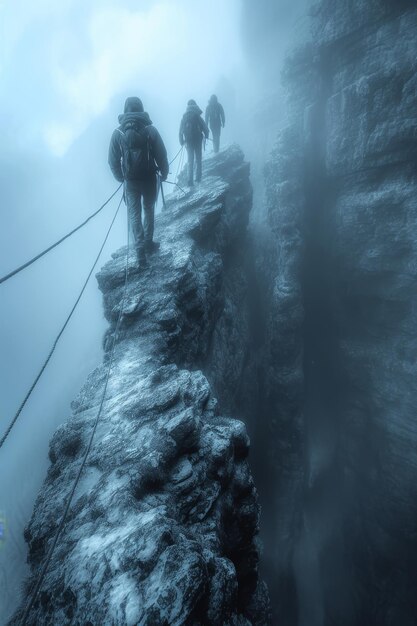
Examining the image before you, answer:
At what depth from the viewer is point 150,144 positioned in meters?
7.25

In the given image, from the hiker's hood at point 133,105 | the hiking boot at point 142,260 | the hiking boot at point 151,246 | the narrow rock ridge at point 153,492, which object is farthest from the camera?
the hiking boot at point 151,246

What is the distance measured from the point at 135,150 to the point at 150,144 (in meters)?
0.44

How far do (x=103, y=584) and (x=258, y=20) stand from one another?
41004 millimetres

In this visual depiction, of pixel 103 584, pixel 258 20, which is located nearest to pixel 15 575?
pixel 103 584

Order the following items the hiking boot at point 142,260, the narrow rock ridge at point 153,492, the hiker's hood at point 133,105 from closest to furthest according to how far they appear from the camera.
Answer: the narrow rock ridge at point 153,492 < the hiker's hood at point 133,105 < the hiking boot at point 142,260

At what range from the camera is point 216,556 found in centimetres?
353

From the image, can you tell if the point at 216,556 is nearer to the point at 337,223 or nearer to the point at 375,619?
the point at 337,223

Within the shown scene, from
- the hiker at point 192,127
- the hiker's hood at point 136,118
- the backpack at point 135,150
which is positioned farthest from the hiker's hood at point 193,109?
the backpack at point 135,150

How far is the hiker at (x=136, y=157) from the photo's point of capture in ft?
22.9

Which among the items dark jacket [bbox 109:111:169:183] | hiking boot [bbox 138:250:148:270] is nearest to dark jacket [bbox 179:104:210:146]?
dark jacket [bbox 109:111:169:183]

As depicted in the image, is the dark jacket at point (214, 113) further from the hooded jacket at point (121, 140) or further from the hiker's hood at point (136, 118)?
the hiker's hood at point (136, 118)

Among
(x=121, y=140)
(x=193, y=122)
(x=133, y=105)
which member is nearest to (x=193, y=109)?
(x=193, y=122)

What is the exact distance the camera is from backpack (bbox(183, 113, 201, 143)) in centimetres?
1234

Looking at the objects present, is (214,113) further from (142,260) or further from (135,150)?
(142,260)
